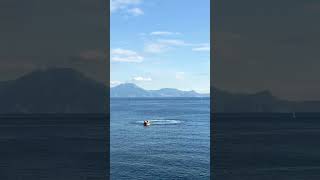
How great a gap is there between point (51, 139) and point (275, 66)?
100281mm

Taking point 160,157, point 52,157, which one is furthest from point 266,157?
point 52,157

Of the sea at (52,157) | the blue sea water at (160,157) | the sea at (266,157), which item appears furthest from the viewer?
the blue sea water at (160,157)

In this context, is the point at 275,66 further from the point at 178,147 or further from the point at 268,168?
the point at 268,168

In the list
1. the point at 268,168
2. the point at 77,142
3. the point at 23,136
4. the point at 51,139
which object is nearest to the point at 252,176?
the point at 268,168

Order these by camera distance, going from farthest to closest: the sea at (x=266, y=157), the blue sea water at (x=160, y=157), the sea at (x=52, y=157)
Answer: the blue sea water at (x=160, y=157)
the sea at (x=266, y=157)
the sea at (x=52, y=157)

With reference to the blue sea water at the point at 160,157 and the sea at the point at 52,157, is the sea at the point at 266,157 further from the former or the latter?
the sea at the point at 52,157

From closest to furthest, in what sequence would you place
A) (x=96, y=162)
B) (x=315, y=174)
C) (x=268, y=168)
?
(x=315, y=174) < (x=268, y=168) < (x=96, y=162)

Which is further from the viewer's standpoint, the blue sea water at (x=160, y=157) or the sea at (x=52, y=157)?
the blue sea water at (x=160, y=157)

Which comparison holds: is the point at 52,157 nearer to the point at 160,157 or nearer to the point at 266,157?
the point at 160,157

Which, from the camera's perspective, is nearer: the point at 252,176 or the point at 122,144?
the point at 252,176

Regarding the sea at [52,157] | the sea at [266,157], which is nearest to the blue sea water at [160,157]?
the sea at [266,157]

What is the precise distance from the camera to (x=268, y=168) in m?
93.3

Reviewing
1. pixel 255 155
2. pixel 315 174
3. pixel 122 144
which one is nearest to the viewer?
pixel 315 174

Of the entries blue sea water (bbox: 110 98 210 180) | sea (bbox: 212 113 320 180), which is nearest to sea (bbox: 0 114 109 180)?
blue sea water (bbox: 110 98 210 180)
